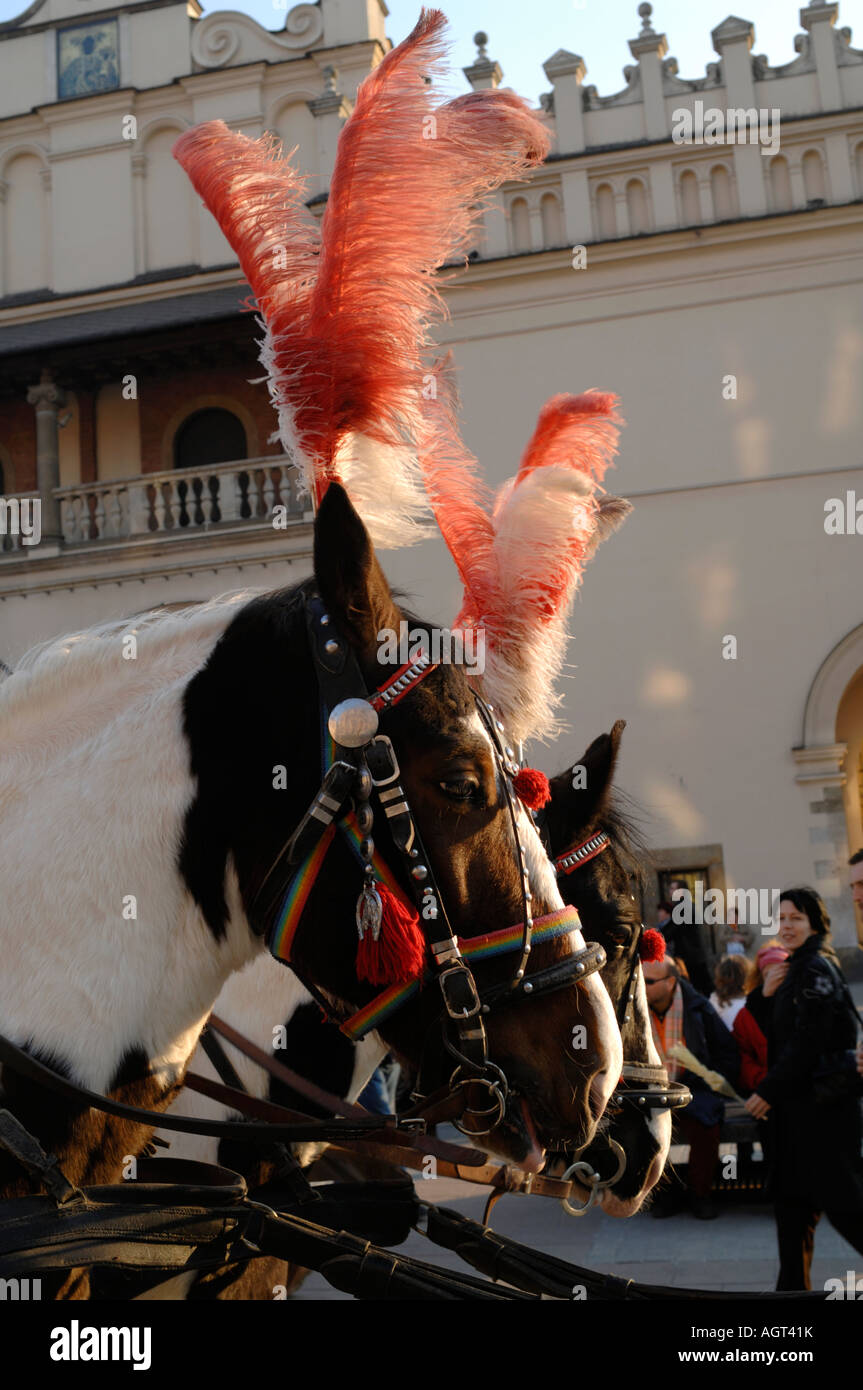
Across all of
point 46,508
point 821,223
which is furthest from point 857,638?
point 46,508

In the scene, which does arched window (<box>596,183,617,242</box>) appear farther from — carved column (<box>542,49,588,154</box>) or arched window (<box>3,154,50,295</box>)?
arched window (<box>3,154,50,295</box>)

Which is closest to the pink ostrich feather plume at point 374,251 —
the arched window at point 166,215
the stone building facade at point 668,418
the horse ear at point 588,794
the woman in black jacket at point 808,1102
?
the horse ear at point 588,794

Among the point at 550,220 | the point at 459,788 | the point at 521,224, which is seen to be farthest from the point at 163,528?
the point at 459,788

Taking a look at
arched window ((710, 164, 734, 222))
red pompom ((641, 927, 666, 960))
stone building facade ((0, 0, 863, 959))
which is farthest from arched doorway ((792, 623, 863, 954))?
red pompom ((641, 927, 666, 960))

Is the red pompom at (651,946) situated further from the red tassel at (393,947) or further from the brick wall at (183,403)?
the brick wall at (183,403)

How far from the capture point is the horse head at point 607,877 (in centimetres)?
360

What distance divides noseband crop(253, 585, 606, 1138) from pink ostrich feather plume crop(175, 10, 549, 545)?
50 centimetres

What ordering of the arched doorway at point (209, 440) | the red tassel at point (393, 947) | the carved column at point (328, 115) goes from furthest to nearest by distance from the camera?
the arched doorway at point (209, 440)
the carved column at point (328, 115)
the red tassel at point (393, 947)

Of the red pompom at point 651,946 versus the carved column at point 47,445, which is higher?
the carved column at point 47,445

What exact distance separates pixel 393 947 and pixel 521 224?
14246 millimetres

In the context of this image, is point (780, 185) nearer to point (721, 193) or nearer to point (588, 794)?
point (721, 193)

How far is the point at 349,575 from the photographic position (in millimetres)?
1824

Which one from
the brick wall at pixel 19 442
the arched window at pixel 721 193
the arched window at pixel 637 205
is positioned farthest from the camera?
the brick wall at pixel 19 442

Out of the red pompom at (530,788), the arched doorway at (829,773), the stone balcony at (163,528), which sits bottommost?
the red pompom at (530,788)
